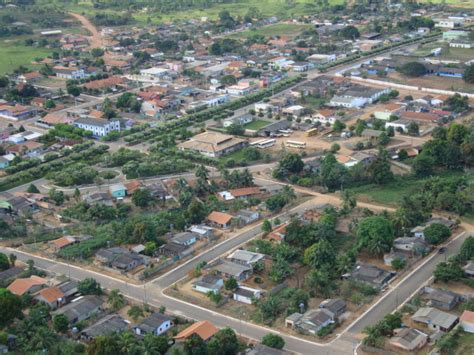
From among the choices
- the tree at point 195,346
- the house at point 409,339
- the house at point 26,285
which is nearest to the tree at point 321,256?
the house at point 409,339

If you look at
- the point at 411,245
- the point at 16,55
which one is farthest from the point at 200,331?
the point at 16,55

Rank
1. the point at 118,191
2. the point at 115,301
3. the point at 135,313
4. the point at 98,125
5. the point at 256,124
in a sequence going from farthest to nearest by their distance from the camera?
the point at 256,124
the point at 98,125
the point at 118,191
the point at 115,301
the point at 135,313

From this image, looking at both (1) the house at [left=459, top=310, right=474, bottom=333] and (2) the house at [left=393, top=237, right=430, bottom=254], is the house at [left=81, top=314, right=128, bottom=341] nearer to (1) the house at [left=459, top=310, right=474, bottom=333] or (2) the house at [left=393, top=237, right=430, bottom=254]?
(1) the house at [left=459, top=310, right=474, bottom=333]

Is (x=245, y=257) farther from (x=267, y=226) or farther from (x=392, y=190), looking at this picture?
(x=392, y=190)

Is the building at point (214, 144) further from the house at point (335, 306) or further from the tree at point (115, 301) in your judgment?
the house at point (335, 306)

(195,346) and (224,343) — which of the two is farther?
(224,343)

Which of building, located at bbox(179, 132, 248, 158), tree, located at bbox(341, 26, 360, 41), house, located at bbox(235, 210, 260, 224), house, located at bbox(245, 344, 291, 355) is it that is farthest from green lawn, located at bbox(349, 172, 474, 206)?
tree, located at bbox(341, 26, 360, 41)

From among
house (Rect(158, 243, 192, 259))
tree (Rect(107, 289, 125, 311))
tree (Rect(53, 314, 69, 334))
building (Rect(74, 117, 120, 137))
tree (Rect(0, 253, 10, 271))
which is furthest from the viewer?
building (Rect(74, 117, 120, 137))

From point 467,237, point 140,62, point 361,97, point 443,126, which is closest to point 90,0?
point 140,62
